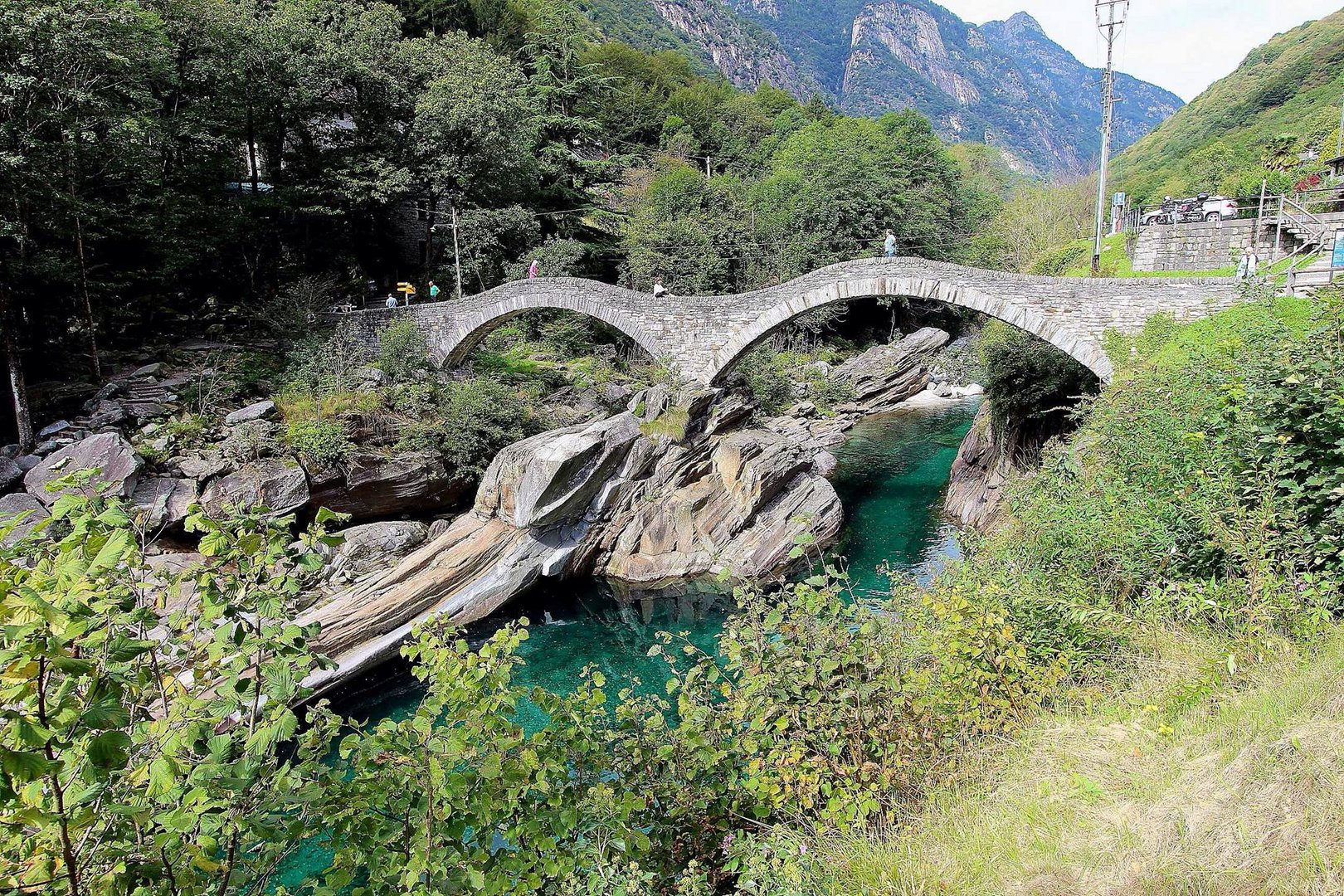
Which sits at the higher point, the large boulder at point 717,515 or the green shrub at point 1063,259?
the green shrub at point 1063,259

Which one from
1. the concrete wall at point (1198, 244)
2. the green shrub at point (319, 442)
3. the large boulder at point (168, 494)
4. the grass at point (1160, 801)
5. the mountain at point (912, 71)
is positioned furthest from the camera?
the mountain at point (912, 71)

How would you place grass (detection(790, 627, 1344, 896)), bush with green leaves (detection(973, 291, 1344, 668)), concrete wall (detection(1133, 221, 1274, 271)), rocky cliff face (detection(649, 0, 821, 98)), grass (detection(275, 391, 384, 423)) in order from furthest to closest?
rocky cliff face (detection(649, 0, 821, 98)) → concrete wall (detection(1133, 221, 1274, 271)) → grass (detection(275, 391, 384, 423)) → bush with green leaves (detection(973, 291, 1344, 668)) → grass (detection(790, 627, 1344, 896))

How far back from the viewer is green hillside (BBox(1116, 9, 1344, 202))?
29.4 m

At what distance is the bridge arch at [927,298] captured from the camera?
14.5 m

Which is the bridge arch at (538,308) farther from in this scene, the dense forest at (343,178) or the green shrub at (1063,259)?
the green shrub at (1063,259)

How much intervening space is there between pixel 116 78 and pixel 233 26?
528 centimetres

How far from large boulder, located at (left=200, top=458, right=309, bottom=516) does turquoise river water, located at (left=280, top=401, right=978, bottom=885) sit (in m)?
4.16

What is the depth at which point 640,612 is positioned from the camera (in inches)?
521

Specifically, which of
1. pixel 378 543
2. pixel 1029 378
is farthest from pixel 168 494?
pixel 1029 378

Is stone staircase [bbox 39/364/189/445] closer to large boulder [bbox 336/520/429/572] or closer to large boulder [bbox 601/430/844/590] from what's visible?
large boulder [bbox 336/520/429/572]

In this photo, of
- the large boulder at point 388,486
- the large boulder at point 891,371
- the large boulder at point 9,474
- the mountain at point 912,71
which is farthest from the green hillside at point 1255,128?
the mountain at point 912,71

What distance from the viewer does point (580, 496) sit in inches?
550

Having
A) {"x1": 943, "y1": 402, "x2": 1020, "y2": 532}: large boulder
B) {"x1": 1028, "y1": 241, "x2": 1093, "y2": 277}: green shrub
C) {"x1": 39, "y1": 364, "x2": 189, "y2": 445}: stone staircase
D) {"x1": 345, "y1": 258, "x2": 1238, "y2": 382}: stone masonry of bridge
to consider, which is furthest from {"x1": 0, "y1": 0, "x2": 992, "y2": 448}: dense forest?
{"x1": 943, "y1": 402, "x2": 1020, "y2": 532}: large boulder

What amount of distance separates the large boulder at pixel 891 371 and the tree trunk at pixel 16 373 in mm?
23464
